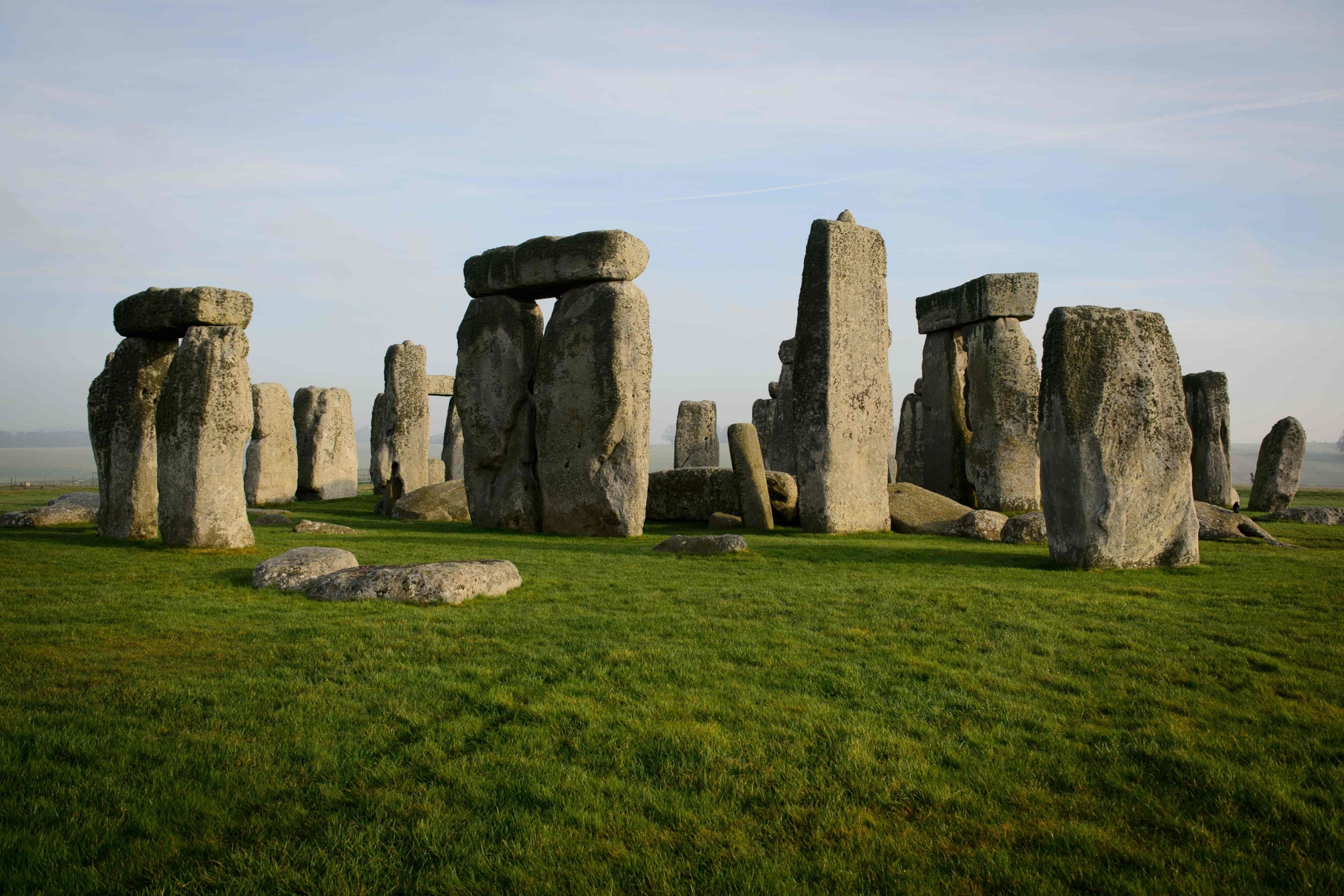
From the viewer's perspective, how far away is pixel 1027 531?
10977 millimetres

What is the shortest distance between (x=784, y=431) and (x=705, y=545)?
996 cm

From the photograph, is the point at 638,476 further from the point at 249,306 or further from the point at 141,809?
the point at 141,809

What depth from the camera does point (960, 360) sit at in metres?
16.6

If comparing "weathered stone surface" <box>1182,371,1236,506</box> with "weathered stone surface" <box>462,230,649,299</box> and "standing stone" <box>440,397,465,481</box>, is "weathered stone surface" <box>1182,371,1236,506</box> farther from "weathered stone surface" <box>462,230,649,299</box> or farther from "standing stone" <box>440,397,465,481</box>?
"standing stone" <box>440,397,465,481</box>

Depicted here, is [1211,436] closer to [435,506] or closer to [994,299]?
[994,299]

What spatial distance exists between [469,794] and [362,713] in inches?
42.2

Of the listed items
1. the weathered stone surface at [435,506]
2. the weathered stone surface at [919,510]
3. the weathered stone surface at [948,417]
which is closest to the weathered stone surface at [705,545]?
the weathered stone surface at [919,510]

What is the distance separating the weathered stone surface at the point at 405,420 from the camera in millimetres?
17516

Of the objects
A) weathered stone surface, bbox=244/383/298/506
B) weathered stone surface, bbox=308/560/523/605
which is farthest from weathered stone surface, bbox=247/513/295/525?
weathered stone surface, bbox=308/560/523/605

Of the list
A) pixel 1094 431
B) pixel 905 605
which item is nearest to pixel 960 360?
pixel 1094 431

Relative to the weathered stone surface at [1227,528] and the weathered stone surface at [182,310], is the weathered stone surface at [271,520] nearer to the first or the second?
the weathered stone surface at [182,310]

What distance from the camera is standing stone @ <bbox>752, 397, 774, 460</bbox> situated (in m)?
24.8

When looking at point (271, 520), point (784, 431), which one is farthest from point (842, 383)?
point (271, 520)

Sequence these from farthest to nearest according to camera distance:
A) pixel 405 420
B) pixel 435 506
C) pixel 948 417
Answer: pixel 405 420 → pixel 948 417 → pixel 435 506
